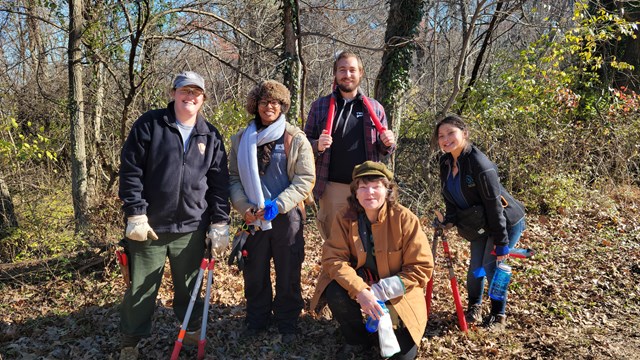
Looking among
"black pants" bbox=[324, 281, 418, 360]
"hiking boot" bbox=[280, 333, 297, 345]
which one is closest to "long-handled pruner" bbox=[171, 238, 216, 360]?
"hiking boot" bbox=[280, 333, 297, 345]

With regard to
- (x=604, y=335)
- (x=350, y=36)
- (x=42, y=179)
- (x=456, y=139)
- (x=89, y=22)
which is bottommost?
(x=604, y=335)

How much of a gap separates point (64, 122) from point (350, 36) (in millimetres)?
9120

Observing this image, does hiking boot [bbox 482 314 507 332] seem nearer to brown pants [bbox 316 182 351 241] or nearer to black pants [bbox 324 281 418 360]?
black pants [bbox 324 281 418 360]

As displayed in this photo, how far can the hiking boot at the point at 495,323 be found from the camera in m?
3.93

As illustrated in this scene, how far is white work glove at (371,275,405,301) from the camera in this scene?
10.5ft

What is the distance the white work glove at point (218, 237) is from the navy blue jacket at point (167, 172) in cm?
9

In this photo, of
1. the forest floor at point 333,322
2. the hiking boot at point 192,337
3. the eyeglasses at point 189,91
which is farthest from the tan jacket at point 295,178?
the forest floor at point 333,322

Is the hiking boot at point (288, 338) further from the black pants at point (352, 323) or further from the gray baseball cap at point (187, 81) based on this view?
the gray baseball cap at point (187, 81)

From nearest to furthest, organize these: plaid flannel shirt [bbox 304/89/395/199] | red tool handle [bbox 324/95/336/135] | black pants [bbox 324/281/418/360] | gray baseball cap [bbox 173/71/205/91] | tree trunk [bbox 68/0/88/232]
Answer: gray baseball cap [bbox 173/71/205/91] < black pants [bbox 324/281/418/360] < red tool handle [bbox 324/95/336/135] < plaid flannel shirt [bbox 304/89/395/199] < tree trunk [bbox 68/0/88/232]

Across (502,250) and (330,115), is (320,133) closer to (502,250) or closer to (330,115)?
(330,115)

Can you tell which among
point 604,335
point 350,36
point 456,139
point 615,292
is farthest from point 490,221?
point 350,36

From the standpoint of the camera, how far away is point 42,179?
7.39 metres

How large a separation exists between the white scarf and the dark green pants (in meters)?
0.50

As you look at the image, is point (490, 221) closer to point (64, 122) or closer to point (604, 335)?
point (604, 335)
